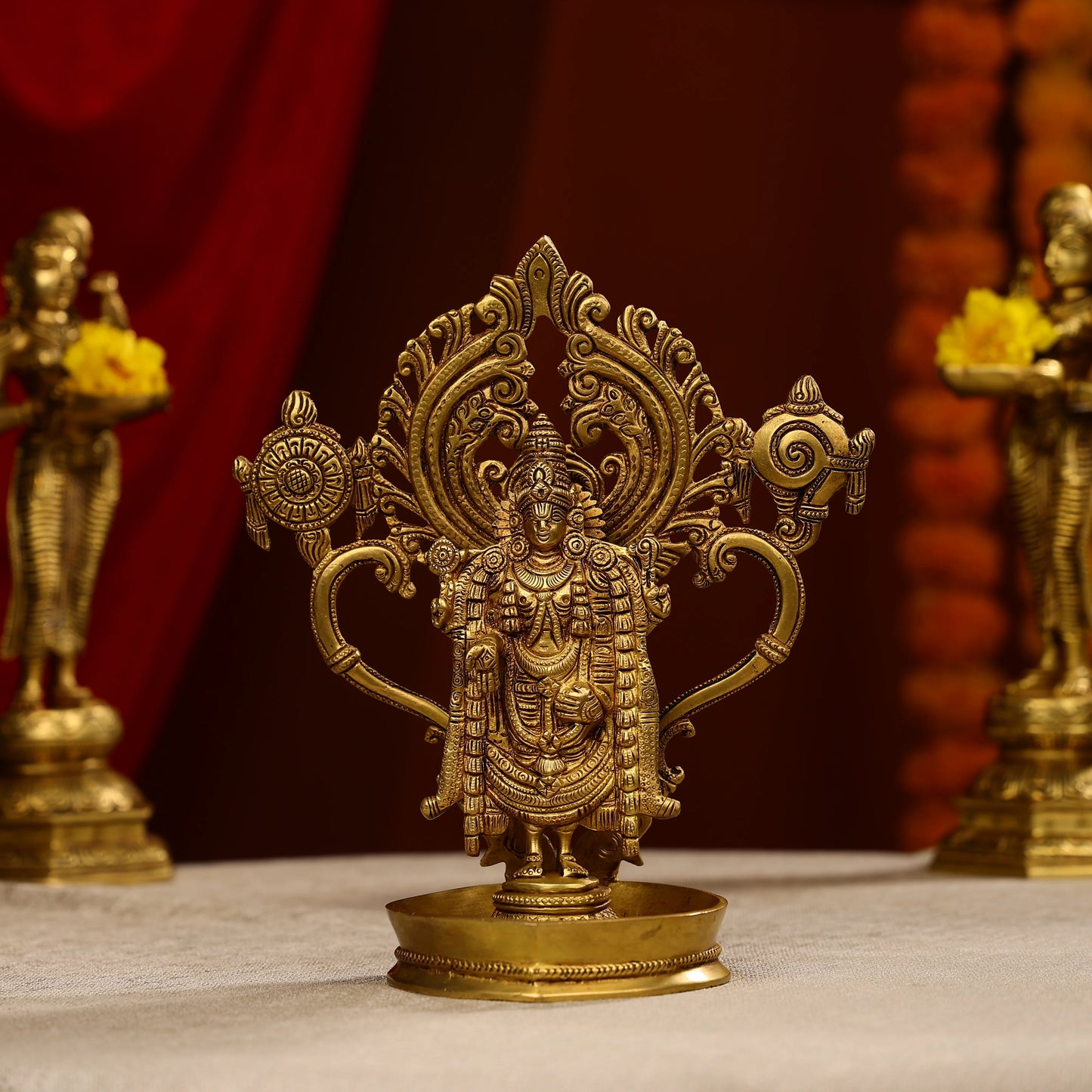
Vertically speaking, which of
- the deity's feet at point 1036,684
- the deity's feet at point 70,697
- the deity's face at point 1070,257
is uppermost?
the deity's face at point 1070,257

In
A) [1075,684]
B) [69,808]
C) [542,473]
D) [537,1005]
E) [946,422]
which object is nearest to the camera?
[537,1005]

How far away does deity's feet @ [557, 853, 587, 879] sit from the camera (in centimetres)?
160

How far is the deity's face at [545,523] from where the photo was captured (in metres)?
1.60

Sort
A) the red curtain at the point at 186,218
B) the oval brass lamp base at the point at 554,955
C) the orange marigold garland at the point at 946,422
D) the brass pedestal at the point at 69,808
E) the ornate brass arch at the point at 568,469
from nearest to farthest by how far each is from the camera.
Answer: the oval brass lamp base at the point at 554,955 < the ornate brass arch at the point at 568,469 < the brass pedestal at the point at 69,808 < the red curtain at the point at 186,218 < the orange marigold garland at the point at 946,422

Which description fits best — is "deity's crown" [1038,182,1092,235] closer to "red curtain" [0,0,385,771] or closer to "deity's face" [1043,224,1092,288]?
"deity's face" [1043,224,1092,288]

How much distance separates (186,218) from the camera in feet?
9.68

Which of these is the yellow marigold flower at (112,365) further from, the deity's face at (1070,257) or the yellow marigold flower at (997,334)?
the deity's face at (1070,257)

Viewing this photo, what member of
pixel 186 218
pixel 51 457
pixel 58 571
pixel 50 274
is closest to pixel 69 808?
pixel 58 571

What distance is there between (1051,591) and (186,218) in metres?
1.51

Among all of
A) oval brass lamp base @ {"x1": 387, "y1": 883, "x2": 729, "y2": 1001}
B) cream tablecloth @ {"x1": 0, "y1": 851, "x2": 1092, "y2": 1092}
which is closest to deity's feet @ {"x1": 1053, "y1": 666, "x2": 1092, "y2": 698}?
cream tablecloth @ {"x1": 0, "y1": 851, "x2": 1092, "y2": 1092}

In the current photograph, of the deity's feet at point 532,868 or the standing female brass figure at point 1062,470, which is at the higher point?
the standing female brass figure at point 1062,470

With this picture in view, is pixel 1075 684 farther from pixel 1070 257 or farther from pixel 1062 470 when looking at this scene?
pixel 1070 257

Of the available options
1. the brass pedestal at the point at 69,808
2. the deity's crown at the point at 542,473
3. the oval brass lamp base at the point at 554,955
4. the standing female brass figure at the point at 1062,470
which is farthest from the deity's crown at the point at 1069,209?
the brass pedestal at the point at 69,808

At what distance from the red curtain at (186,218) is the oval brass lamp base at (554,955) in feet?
4.72
